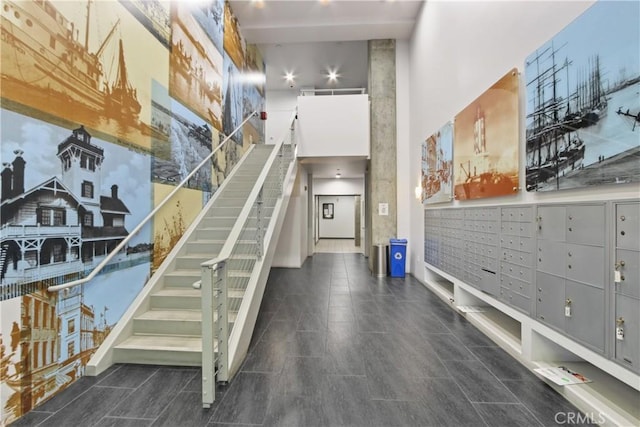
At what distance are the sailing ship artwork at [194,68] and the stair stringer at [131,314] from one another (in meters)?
1.93

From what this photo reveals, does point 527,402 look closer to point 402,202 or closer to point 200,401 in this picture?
point 200,401

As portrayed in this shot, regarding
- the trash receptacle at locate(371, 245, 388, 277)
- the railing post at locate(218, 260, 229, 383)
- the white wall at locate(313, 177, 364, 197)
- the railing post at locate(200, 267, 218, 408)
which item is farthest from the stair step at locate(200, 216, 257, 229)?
the white wall at locate(313, 177, 364, 197)

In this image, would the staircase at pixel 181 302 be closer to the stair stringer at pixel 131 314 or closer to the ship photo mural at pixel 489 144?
the stair stringer at pixel 131 314

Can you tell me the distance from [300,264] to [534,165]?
547 cm

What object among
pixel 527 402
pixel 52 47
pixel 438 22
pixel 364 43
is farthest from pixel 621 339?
pixel 364 43

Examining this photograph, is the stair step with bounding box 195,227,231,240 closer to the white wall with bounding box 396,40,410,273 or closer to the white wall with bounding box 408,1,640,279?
the white wall with bounding box 408,1,640,279

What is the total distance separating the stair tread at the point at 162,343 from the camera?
2404mm

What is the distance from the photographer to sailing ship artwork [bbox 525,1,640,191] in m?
1.47

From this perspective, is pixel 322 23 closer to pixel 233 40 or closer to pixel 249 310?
pixel 233 40

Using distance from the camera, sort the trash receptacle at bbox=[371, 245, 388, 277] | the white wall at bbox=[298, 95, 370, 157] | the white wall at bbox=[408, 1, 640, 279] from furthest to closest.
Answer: the white wall at bbox=[298, 95, 370, 157] < the trash receptacle at bbox=[371, 245, 388, 277] < the white wall at bbox=[408, 1, 640, 279]

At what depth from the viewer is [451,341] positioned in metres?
2.77

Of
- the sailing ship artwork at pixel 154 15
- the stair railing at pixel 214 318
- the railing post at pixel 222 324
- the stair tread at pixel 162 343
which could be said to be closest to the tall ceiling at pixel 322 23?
the sailing ship artwork at pixel 154 15

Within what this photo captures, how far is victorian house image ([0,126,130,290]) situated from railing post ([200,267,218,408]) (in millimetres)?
1237

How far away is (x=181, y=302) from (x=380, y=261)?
4.18 metres
